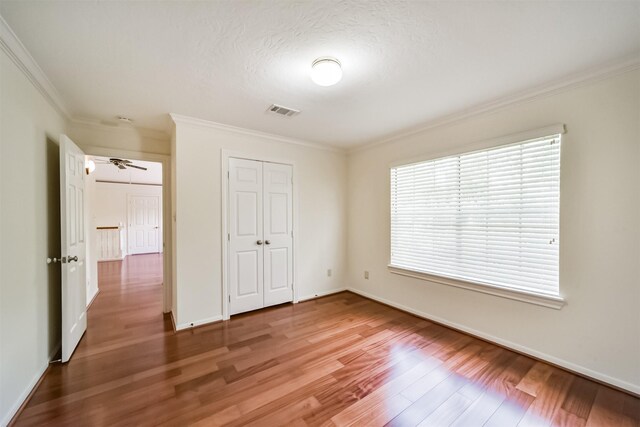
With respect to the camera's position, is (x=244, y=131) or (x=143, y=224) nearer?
(x=244, y=131)

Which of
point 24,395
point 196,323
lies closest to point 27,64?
point 24,395

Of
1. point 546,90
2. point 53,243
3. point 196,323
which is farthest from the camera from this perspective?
point 196,323

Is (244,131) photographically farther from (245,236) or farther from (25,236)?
(25,236)

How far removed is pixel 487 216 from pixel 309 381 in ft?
7.73

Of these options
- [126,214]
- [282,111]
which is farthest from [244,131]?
[126,214]

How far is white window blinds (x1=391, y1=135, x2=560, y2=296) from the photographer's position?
2.25m

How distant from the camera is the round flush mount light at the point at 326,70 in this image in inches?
71.7

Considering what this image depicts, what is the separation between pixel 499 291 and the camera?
2.51 metres

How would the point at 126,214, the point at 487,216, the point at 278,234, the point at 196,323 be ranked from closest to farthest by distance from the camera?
the point at 487,216, the point at 196,323, the point at 278,234, the point at 126,214

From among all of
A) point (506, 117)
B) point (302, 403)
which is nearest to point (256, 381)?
point (302, 403)

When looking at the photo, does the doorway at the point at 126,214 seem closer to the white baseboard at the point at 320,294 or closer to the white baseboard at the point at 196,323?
the white baseboard at the point at 196,323

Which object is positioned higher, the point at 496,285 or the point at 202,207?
the point at 202,207

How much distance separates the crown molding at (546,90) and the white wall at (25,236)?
147 inches

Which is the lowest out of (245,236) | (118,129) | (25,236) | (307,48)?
(245,236)
